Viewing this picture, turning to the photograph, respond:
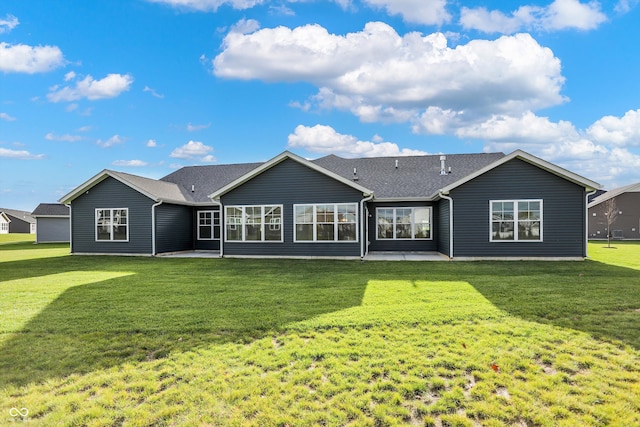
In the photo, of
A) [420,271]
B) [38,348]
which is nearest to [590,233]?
[420,271]

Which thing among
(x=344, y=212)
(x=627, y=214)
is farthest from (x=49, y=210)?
(x=627, y=214)

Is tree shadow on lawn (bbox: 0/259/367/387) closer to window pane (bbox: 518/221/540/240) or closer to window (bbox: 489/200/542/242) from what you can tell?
window (bbox: 489/200/542/242)

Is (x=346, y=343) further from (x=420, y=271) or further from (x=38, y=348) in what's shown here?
(x=420, y=271)

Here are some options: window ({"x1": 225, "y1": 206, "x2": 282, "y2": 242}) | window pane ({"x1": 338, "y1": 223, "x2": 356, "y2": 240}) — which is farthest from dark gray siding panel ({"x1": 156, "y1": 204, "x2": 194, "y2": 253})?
window pane ({"x1": 338, "y1": 223, "x2": 356, "y2": 240})

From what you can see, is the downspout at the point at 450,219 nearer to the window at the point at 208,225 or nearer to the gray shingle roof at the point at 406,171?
the gray shingle roof at the point at 406,171

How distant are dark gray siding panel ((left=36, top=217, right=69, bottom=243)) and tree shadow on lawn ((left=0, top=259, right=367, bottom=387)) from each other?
2761 centimetres

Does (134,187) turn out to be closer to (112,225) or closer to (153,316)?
(112,225)

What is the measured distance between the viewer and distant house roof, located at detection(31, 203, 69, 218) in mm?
31531

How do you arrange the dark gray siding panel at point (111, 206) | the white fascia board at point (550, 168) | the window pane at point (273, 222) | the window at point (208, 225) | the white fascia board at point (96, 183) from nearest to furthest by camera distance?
the white fascia board at point (550, 168)
the window pane at point (273, 222)
the white fascia board at point (96, 183)
the dark gray siding panel at point (111, 206)
the window at point (208, 225)

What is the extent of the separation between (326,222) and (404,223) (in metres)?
4.82

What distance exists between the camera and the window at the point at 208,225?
777 inches

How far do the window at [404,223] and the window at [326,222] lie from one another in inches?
139

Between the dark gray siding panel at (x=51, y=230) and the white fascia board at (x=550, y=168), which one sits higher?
the white fascia board at (x=550, y=168)

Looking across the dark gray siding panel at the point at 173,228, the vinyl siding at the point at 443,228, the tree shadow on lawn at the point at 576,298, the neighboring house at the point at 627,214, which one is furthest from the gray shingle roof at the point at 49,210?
the neighboring house at the point at 627,214
